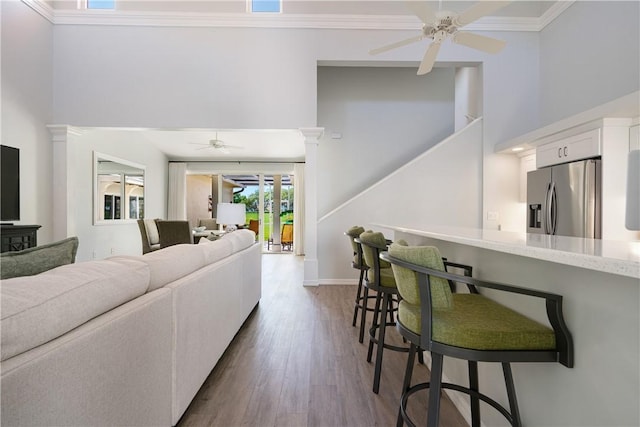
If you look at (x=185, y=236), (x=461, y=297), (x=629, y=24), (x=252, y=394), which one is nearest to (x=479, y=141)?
(x=629, y=24)

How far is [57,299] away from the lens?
0.89 metres

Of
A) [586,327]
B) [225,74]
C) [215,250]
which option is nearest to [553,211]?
[586,327]

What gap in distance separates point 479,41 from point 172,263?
3261mm

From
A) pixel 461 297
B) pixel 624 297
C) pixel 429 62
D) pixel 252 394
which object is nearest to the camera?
pixel 624 297

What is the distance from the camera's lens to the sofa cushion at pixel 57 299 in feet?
2.49

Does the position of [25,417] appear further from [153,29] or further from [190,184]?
[190,184]

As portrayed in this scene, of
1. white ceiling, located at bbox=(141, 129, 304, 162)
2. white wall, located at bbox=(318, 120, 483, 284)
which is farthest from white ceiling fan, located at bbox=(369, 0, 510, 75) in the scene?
white ceiling, located at bbox=(141, 129, 304, 162)

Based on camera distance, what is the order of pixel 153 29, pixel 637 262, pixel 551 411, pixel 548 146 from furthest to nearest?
pixel 153 29
pixel 548 146
pixel 551 411
pixel 637 262

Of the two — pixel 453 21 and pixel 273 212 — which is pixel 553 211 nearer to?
pixel 453 21

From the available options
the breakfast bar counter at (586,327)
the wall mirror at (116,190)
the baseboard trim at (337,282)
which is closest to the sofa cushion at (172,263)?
the breakfast bar counter at (586,327)

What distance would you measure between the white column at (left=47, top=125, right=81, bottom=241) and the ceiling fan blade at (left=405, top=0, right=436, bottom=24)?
15.5 feet

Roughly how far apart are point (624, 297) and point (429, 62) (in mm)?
2964

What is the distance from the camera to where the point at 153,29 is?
176 inches

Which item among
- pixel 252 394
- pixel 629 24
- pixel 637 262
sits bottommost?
pixel 252 394
